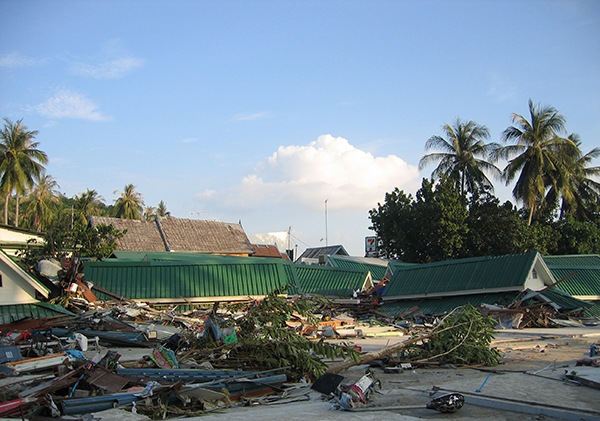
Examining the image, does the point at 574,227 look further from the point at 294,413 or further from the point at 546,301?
the point at 294,413

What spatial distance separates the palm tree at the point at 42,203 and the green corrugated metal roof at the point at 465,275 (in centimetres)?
4287

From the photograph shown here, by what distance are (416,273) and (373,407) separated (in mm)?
18112

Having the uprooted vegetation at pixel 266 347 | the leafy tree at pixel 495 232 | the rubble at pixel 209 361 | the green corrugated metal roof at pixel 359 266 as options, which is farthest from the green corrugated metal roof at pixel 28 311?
the leafy tree at pixel 495 232

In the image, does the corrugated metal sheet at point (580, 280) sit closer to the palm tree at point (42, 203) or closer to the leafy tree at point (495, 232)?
the leafy tree at point (495, 232)

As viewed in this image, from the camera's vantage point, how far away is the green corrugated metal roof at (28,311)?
1335 cm

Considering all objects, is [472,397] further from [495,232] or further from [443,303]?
[495,232]

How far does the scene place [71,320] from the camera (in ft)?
42.0

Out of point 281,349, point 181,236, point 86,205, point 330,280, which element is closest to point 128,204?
point 86,205

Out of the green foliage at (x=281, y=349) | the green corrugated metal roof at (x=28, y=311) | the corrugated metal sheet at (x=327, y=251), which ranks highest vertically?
the corrugated metal sheet at (x=327, y=251)

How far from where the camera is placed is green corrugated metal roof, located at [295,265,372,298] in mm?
24125

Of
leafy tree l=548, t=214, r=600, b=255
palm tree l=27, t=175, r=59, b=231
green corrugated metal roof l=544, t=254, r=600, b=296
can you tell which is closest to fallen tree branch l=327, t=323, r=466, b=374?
green corrugated metal roof l=544, t=254, r=600, b=296

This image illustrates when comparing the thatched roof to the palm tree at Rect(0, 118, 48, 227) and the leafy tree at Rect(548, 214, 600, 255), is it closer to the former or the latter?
the palm tree at Rect(0, 118, 48, 227)

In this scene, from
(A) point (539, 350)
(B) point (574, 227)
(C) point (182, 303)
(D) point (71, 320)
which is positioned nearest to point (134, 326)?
(D) point (71, 320)

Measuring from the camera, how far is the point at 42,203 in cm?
5375
